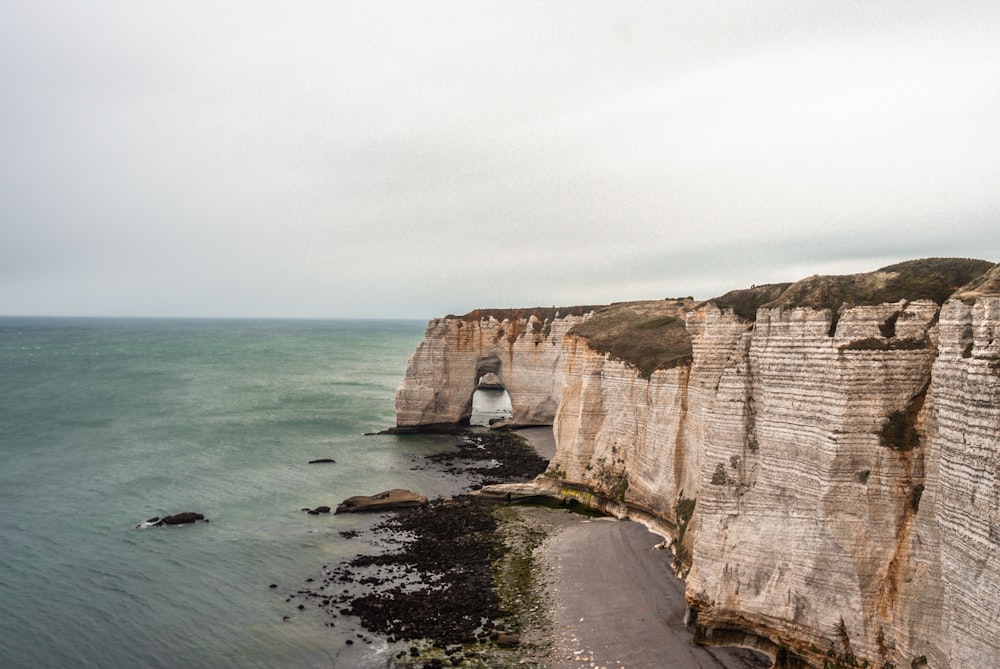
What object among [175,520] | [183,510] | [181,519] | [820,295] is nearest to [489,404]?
[183,510]

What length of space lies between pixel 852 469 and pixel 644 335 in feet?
63.4

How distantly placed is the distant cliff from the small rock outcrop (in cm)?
1678

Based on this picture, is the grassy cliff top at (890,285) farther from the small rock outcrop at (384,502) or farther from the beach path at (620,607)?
the small rock outcrop at (384,502)

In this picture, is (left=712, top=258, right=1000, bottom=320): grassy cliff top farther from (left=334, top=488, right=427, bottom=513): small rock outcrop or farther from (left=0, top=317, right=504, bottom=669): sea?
(left=334, top=488, right=427, bottom=513): small rock outcrop

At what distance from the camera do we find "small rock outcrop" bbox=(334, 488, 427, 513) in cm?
3397

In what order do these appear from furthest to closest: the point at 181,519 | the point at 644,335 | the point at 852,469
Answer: the point at 644,335 → the point at 181,519 → the point at 852,469

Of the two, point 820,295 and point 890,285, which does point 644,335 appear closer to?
point 820,295

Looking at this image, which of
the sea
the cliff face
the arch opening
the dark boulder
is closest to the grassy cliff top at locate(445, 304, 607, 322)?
the cliff face

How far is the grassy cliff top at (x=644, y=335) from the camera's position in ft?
98.0

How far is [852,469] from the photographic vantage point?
1432cm

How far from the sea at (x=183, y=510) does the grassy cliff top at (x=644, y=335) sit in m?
12.5

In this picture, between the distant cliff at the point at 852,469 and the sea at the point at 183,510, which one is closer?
the distant cliff at the point at 852,469

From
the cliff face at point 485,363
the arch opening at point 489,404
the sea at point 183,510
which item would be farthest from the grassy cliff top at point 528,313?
the sea at point 183,510

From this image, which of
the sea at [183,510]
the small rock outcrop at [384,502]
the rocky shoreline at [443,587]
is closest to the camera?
the rocky shoreline at [443,587]
